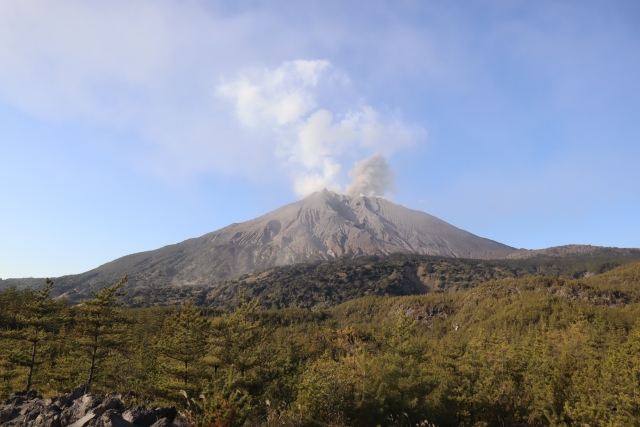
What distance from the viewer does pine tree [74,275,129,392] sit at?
2189cm

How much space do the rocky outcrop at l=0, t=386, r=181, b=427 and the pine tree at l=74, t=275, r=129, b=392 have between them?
38.1 feet

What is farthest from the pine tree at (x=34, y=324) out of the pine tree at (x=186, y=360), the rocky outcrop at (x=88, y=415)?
the rocky outcrop at (x=88, y=415)

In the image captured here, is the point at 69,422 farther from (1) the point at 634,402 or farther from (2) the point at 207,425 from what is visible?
(1) the point at 634,402

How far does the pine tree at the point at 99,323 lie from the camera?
21891mm

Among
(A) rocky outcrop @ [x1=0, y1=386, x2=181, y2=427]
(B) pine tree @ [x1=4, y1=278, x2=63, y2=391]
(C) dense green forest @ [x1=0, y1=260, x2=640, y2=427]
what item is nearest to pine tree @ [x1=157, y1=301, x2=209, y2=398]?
(C) dense green forest @ [x1=0, y1=260, x2=640, y2=427]

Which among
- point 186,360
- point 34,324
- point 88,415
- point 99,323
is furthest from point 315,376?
point 34,324

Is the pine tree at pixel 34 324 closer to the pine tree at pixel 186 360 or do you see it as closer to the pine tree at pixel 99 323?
the pine tree at pixel 99 323

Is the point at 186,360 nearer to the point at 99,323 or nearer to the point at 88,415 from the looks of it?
the point at 99,323

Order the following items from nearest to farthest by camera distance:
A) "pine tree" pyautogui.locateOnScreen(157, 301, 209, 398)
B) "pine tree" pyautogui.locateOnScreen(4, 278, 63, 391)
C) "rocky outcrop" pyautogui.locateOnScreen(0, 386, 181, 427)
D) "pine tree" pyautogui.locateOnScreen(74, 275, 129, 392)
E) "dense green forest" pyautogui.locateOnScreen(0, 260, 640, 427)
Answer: "rocky outcrop" pyautogui.locateOnScreen(0, 386, 181, 427) < "dense green forest" pyautogui.locateOnScreen(0, 260, 640, 427) < "pine tree" pyautogui.locateOnScreen(157, 301, 209, 398) < "pine tree" pyautogui.locateOnScreen(4, 278, 63, 391) < "pine tree" pyautogui.locateOnScreen(74, 275, 129, 392)

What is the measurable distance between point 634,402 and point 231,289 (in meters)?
178

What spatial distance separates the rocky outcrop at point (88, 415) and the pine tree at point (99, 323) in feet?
38.1

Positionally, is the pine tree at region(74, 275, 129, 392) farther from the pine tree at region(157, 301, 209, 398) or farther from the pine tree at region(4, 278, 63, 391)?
the pine tree at region(157, 301, 209, 398)

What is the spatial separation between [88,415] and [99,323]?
1652cm

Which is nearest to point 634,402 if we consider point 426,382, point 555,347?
point 426,382
